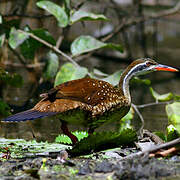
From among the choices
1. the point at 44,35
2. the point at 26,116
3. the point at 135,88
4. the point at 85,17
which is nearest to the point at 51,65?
the point at 44,35

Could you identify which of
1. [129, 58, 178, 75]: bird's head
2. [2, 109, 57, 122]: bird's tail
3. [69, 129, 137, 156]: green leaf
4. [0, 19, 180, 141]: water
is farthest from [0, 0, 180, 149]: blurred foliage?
[2, 109, 57, 122]: bird's tail

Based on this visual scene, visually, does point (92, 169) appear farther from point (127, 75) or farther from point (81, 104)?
point (127, 75)

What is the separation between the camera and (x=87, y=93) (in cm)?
434

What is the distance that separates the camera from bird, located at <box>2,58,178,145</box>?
400 cm

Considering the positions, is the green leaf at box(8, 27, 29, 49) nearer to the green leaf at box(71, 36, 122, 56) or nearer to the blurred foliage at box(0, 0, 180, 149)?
the blurred foliage at box(0, 0, 180, 149)

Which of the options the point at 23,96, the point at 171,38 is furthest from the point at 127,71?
the point at 171,38

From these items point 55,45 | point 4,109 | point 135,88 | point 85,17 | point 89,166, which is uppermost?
point 85,17

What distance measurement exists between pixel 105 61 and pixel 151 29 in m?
1.83

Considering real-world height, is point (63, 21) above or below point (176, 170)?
above

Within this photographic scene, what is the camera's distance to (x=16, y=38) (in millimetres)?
6344

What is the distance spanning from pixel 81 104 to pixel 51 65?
7.68 feet

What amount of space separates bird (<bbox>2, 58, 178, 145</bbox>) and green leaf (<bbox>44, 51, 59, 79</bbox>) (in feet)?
5.89

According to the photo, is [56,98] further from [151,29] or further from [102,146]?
[151,29]

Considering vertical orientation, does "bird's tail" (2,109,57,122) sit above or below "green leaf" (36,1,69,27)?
below
